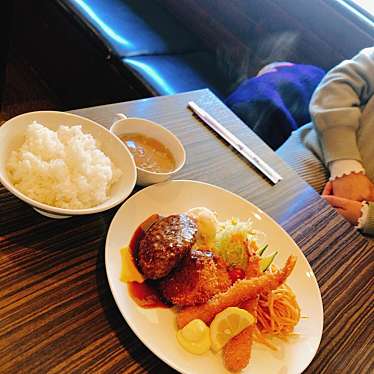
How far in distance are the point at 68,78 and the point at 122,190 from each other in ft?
6.33

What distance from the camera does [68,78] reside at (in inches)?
107

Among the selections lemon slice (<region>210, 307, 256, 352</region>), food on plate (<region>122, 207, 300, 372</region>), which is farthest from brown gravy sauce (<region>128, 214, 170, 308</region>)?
lemon slice (<region>210, 307, 256, 352</region>)

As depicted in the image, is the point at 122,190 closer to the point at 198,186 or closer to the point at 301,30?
the point at 198,186

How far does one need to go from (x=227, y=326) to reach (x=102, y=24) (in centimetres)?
207

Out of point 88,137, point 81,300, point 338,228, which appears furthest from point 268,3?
point 81,300

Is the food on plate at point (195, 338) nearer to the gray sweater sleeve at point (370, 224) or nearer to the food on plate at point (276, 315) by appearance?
the food on plate at point (276, 315)

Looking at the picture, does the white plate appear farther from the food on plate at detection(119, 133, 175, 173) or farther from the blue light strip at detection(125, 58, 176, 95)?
the blue light strip at detection(125, 58, 176, 95)

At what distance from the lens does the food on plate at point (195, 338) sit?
0.86 meters

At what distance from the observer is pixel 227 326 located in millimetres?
883

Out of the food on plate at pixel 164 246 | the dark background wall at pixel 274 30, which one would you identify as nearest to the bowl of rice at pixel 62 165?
the food on plate at pixel 164 246

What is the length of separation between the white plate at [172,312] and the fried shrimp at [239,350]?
0.06ft

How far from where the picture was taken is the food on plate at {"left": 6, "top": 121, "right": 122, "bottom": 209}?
2.90 ft

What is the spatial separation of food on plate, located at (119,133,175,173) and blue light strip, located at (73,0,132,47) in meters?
1.39

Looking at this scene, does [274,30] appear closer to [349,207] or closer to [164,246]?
[349,207]
